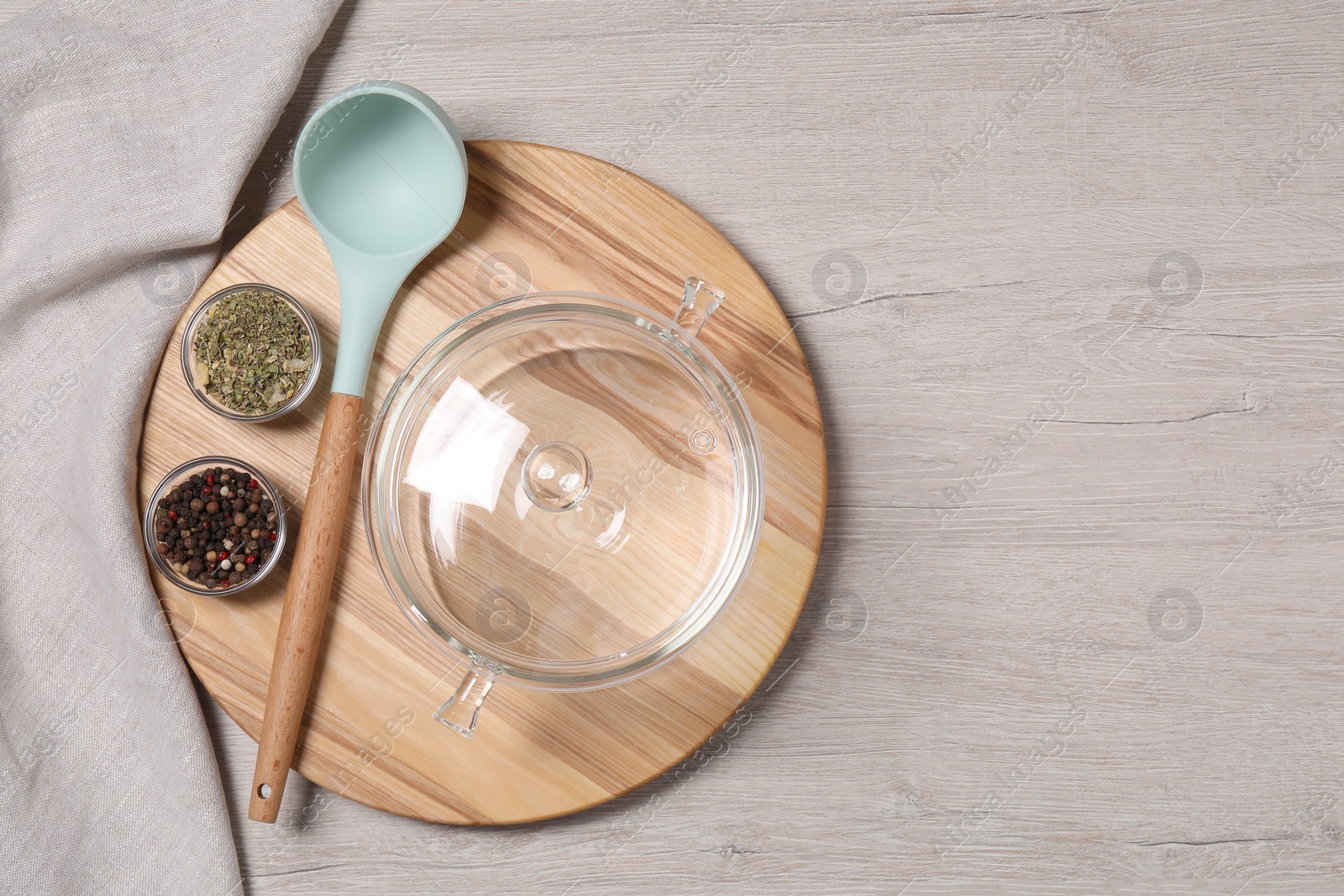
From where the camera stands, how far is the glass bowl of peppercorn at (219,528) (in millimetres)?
1040

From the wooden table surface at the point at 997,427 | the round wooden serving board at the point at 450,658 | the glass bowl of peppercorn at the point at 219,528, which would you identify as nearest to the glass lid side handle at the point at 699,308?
the round wooden serving board at the point at 450,658

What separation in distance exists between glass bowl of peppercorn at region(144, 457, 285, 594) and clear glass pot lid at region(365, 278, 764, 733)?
15 cm

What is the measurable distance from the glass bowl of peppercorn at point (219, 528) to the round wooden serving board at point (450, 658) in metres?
0.04

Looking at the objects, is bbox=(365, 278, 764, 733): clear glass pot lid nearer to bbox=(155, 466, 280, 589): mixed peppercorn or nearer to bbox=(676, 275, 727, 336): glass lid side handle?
bbox=(676, 275, 727, 336): glass lid side handle

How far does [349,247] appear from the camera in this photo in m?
1.04

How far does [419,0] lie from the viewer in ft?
4.04

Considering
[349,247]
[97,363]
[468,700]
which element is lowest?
[468,700]

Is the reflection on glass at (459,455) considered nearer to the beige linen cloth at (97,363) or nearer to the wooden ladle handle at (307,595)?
the wooden ladle handle at (307,595)

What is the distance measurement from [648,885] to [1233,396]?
113 centimetres

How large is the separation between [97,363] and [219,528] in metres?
0.29

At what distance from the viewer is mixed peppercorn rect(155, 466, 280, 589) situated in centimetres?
104

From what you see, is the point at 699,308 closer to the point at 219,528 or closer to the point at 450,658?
the point at 450,658

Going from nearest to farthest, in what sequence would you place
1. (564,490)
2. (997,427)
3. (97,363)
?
(564,490)
(97,363)
(997,427)

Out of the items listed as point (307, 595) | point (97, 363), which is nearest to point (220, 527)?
point (307, 595)
